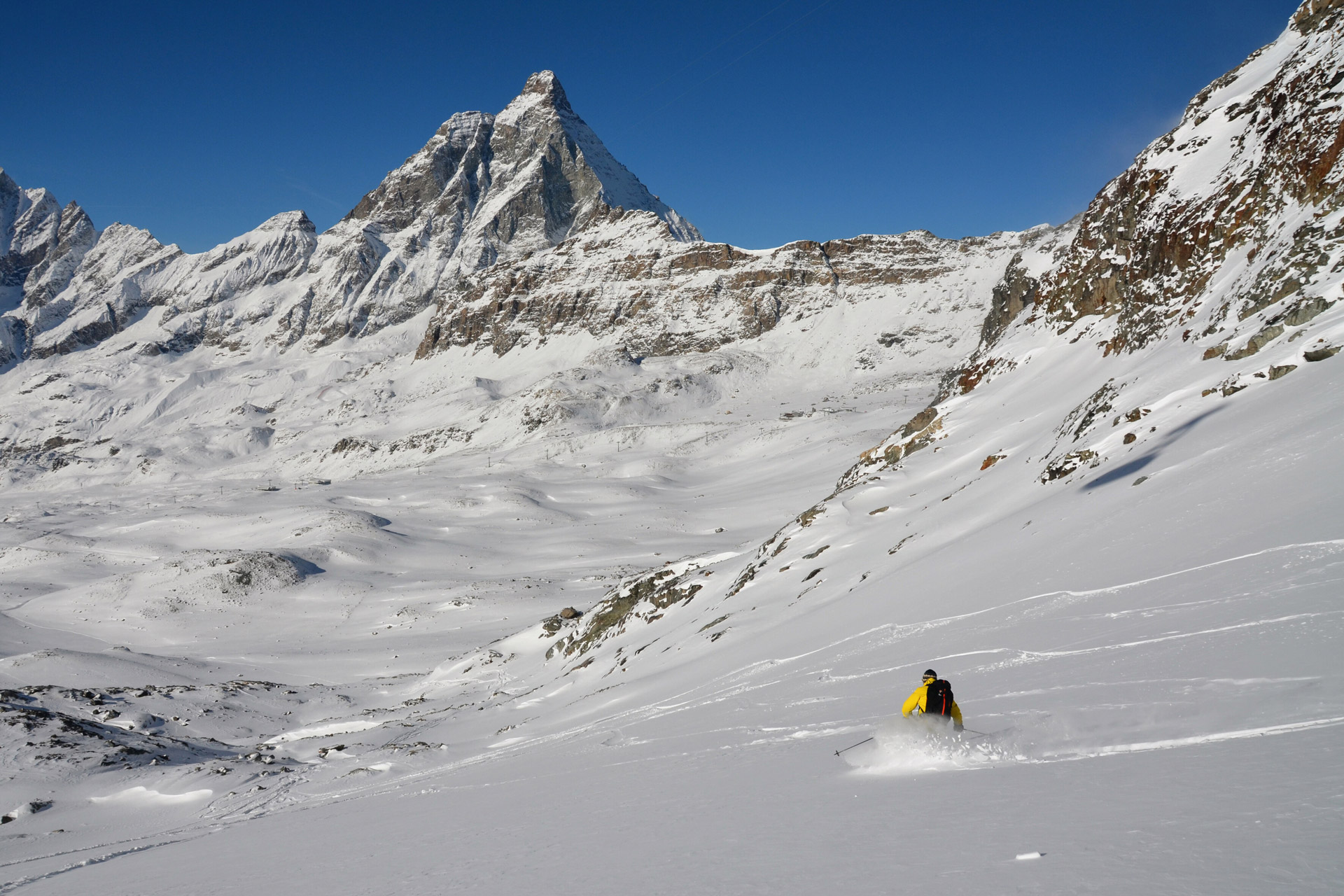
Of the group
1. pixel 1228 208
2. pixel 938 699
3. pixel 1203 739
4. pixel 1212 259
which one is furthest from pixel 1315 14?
pixel 1203 739

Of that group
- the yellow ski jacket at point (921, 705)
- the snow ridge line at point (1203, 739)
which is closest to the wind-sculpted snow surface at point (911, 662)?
the snow ridge line at point (1203, 739)

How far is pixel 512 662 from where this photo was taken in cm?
3538

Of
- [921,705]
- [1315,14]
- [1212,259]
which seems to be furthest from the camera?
[1315,14]

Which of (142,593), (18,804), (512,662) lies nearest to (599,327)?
(142,593)

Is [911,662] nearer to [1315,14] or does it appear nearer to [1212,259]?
[1212,259]

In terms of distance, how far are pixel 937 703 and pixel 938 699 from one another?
0.12ft

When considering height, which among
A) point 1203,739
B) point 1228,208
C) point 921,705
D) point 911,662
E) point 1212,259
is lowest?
point 911,662

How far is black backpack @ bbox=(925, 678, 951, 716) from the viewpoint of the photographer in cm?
709

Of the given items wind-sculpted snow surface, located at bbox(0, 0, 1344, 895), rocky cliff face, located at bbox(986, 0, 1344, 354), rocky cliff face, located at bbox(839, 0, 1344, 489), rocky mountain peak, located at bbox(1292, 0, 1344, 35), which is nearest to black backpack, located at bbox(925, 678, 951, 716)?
wind-sculpted snow surface, located at bbox(0, 0, 1344, 895)

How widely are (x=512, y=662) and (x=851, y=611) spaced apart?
23556 millimetres

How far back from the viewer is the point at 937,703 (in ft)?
23.4

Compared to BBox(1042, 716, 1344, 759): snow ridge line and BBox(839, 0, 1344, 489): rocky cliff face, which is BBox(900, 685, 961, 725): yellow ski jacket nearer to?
BBox(1042, 716, 1344, 759): snow ridge line

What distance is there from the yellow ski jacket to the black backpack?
2cm

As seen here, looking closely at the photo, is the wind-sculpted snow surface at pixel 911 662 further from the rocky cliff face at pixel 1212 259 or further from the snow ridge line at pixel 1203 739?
the rocky cliff face at pixel 1212 259
